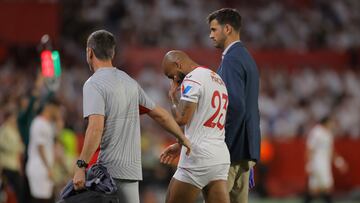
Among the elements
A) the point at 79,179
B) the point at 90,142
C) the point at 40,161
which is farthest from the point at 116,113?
the point at 40,161

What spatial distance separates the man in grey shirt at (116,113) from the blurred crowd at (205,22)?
15231 mm

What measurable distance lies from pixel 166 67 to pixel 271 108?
1493 centimetres

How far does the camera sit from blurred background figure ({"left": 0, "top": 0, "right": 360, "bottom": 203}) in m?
21.2

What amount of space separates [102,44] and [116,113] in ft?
2.01

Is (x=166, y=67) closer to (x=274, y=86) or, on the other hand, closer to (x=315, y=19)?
(x=274, y=86)

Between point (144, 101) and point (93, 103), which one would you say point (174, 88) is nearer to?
point (144, 101)

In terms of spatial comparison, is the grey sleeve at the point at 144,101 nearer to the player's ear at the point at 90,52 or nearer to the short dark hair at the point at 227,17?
the player's ear at the point at 90,52

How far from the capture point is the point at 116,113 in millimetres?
8289

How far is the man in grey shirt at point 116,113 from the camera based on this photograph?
820 cm

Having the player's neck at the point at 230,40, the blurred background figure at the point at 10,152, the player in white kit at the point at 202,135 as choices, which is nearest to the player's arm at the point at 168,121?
the player in white kit at the point at 202,135

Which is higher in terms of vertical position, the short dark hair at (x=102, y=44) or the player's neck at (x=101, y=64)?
the short dark hair at (x=102, y=44)

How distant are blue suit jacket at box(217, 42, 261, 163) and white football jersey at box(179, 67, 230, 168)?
30 cm

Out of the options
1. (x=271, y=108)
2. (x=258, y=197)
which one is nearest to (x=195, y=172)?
(x=258, y=197)

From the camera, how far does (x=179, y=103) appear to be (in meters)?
8.73
